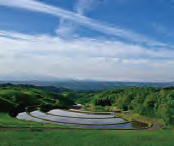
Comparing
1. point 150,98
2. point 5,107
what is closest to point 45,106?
point 5,107

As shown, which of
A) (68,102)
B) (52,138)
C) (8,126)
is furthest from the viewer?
(68,102)

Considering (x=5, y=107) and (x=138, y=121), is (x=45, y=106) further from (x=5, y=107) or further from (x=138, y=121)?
(x=138, y=121)

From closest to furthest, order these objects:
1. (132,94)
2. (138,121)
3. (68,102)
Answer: (138,121) < (132,94) < (68,102)

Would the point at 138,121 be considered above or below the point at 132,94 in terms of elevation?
below

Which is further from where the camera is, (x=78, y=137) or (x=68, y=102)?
(x=68, y=102)

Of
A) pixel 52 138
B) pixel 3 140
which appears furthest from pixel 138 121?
pixel 3 140

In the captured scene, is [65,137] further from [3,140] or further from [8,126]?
[8,126]
